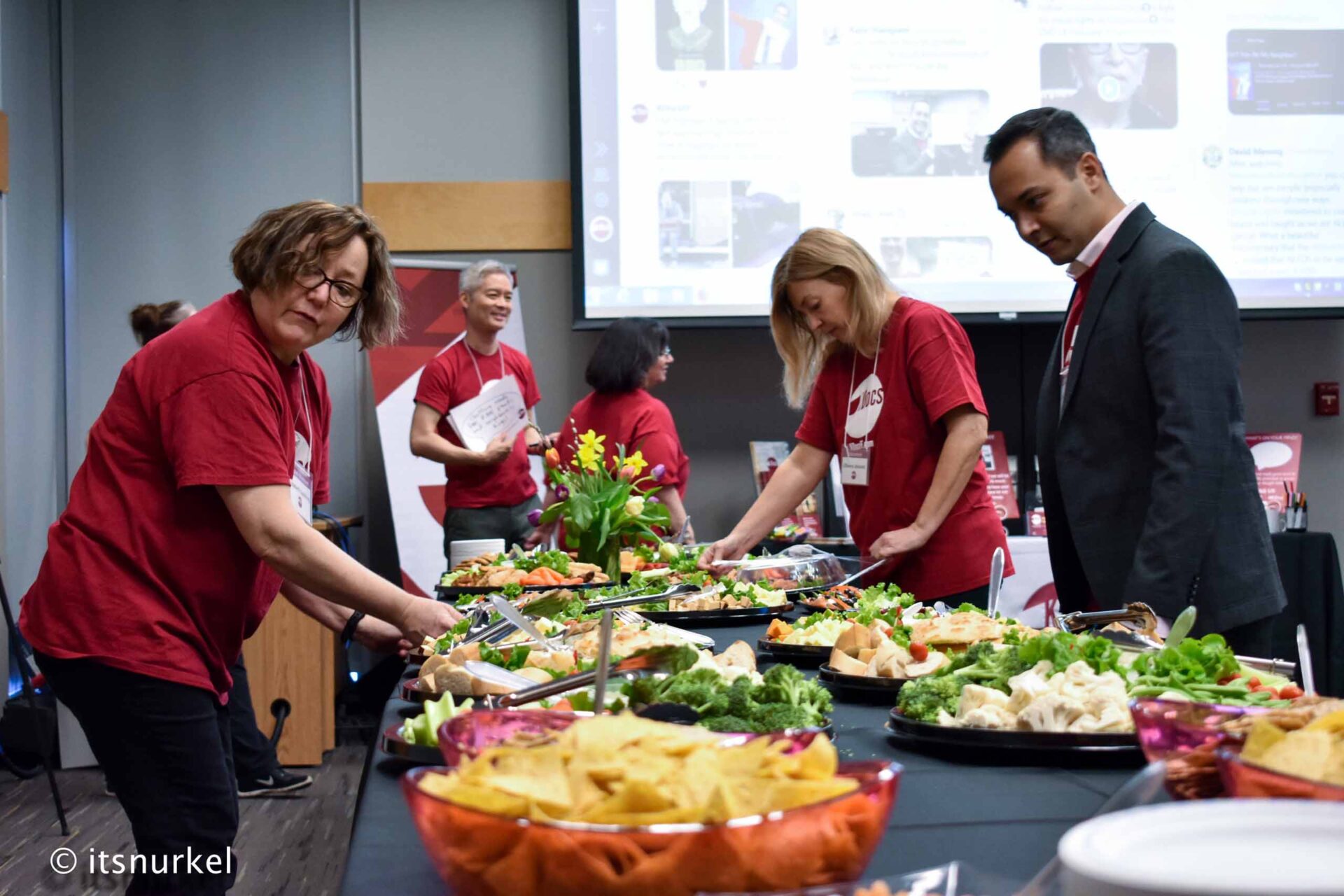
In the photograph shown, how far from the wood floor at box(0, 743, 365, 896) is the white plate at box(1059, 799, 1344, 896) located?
8.43ft

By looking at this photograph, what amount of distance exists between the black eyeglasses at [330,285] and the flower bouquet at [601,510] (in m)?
1.00

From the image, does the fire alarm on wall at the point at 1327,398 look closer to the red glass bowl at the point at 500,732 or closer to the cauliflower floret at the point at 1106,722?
the cauliflower floret at the point at 1106,722

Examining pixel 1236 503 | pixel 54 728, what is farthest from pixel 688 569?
pixel 54 728

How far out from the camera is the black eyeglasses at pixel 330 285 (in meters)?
1.80

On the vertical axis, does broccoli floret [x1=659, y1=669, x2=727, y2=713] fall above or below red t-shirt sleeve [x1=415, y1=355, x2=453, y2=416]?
below

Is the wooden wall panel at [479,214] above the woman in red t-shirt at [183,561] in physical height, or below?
above

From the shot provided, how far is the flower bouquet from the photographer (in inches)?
111

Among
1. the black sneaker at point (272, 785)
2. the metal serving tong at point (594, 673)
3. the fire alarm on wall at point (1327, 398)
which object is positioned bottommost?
the black sneaker at point (272, 785)

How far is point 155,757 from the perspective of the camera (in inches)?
67.4

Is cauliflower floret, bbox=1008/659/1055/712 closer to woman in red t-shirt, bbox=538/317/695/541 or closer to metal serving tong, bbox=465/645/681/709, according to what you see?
metal serving tong, bbox=465/645/681/709

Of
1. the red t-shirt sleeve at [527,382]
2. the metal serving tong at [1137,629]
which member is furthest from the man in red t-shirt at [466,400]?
the metal serving tong at [1137,629]

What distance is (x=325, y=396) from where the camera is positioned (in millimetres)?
2152

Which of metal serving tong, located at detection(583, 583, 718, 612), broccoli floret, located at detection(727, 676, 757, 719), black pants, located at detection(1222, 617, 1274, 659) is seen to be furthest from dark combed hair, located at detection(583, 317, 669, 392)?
broccoli floret, located at detection(727, 676, 757, 719)

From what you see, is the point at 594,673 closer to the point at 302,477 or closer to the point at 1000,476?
the point at 302,477
